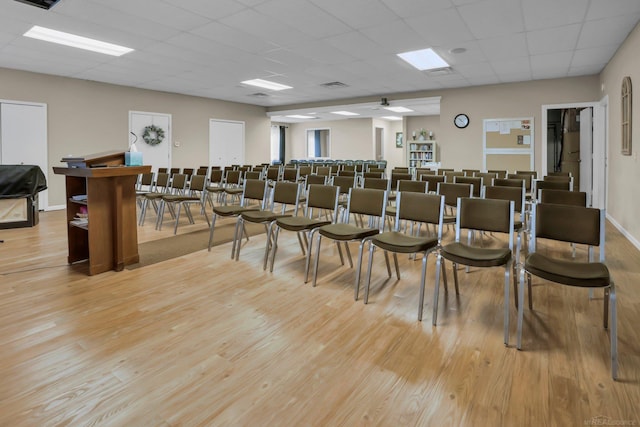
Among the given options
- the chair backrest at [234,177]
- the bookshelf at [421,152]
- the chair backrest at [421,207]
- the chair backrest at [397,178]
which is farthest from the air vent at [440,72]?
the bookshelf at [421,152]

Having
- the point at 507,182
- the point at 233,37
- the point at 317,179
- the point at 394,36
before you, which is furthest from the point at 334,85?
the point at 507,182

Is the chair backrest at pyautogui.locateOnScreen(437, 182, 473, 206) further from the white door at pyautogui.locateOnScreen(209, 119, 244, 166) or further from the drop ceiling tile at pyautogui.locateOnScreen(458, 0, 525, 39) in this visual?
the white door at pyautogui.locateOnScreen(209, 119, 244, 166)

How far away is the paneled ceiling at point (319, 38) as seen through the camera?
4480mm

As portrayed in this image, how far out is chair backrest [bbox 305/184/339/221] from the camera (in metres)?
4.00

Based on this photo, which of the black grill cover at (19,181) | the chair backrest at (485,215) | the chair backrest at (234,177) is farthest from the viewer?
the chair backrest at (234,177)

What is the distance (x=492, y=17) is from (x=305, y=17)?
2.29m

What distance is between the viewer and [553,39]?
559cm

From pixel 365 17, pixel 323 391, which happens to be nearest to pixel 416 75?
pixel 365 17

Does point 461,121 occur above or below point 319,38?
below

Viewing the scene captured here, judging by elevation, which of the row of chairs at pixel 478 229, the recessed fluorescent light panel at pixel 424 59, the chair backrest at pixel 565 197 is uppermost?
the recessed fluorescent light panel at pixel 424 59

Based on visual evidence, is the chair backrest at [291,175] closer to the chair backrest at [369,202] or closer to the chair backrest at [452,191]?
the chair backrest at [452,191]

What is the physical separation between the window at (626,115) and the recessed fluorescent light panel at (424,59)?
2.67 metres

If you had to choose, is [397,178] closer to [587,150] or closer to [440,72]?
[440,72]

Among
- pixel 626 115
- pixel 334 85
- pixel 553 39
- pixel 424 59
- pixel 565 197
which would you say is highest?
pixel 334 85
